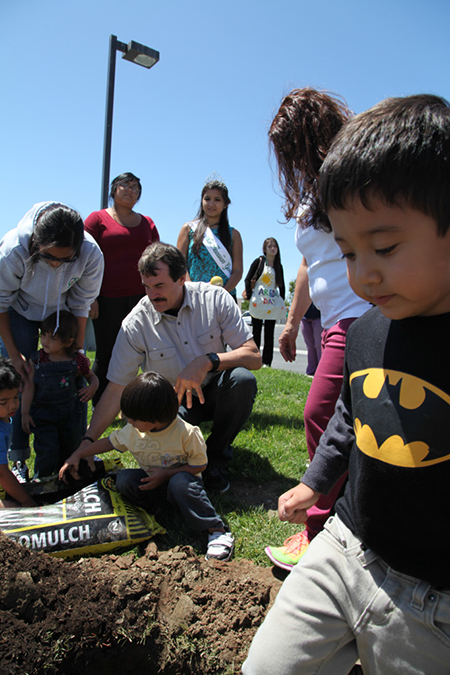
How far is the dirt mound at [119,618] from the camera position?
1.66 m

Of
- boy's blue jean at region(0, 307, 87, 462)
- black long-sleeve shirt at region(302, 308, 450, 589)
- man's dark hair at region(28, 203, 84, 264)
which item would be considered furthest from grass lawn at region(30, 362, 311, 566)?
man's dark hair at region(28, 203, 84, 264)

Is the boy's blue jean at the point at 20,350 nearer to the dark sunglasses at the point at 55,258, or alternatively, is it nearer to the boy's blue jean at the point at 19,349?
the boy's blue jean at the point at 19,349

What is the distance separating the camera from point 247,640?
70.2 inches

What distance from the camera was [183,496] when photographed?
2471 mm

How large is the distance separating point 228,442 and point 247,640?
4.96ft

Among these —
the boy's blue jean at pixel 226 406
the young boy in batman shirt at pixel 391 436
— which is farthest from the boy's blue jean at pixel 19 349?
the young boy in batman shirt at pixel 391 436

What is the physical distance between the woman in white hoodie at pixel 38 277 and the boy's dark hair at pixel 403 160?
217cm

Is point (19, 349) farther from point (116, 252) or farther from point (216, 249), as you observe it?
point (216, 249)

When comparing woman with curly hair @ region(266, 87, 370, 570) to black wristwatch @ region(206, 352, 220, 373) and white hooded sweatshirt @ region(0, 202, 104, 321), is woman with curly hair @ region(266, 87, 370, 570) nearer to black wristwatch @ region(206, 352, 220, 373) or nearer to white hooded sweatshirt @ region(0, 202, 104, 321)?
black wristwatch @ region(206, 352, 220, 373)

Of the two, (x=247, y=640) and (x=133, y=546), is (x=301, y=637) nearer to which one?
(x=247, y=640)

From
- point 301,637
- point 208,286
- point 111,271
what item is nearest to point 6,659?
point 301,637

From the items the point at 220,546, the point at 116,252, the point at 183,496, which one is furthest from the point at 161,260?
the point at 220,546

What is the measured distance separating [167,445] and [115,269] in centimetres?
205

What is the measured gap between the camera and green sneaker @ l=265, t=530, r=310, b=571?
2.14m
